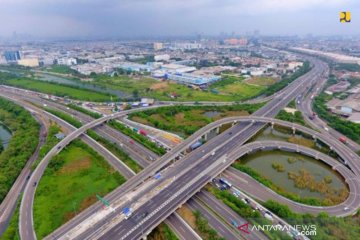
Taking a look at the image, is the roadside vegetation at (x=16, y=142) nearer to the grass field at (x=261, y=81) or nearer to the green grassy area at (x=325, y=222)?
the green grassy area at (x=325, y=222)

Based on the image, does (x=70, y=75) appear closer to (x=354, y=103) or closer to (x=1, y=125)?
(x=1, y=125)

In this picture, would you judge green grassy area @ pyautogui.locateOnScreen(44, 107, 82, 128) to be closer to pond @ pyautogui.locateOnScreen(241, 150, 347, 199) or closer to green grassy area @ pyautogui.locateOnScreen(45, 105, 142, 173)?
green grassy area @ pyautogui.locateOnScreen(45, 105, 142, 173)

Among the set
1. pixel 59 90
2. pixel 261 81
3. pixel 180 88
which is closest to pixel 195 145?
pixel 180 88

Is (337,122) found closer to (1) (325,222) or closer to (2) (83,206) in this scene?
(1) (325,222)

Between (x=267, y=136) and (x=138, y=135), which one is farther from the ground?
(x=138, y=135)

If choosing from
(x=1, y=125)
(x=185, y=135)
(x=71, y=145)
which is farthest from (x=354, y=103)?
(x=1, y=125)

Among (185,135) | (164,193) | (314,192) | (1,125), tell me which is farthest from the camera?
(1,125)
